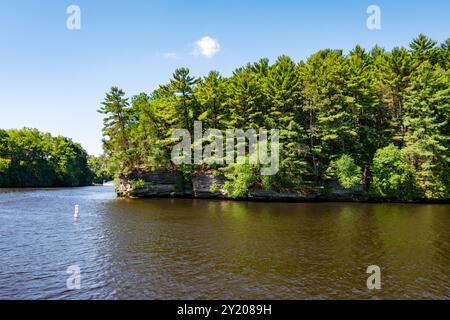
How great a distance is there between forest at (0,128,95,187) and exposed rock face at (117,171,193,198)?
206 feet

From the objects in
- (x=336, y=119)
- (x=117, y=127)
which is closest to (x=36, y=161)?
(x=117, y=127)

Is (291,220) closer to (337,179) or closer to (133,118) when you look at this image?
(337,179)

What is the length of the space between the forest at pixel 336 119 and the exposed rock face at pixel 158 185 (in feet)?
5.28

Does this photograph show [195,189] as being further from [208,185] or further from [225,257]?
[225,257]

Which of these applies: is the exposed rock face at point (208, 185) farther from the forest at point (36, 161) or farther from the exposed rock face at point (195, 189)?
the forest at point (36, 161)

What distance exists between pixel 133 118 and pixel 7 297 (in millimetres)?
60420

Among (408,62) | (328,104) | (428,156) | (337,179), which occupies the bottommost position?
(337,179)

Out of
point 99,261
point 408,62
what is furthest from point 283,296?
point 408,62

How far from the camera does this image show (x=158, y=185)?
62.2m

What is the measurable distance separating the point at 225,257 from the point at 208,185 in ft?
126

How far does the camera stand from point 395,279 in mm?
15758

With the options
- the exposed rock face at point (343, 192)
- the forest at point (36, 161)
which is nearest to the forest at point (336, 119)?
the exposed rock face at point (343, 192)

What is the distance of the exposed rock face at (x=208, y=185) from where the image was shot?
185 feet

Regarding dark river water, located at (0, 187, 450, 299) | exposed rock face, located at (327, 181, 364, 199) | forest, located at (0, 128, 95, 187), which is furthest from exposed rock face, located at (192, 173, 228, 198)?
forest, located at (0, 128, 95, 187)
